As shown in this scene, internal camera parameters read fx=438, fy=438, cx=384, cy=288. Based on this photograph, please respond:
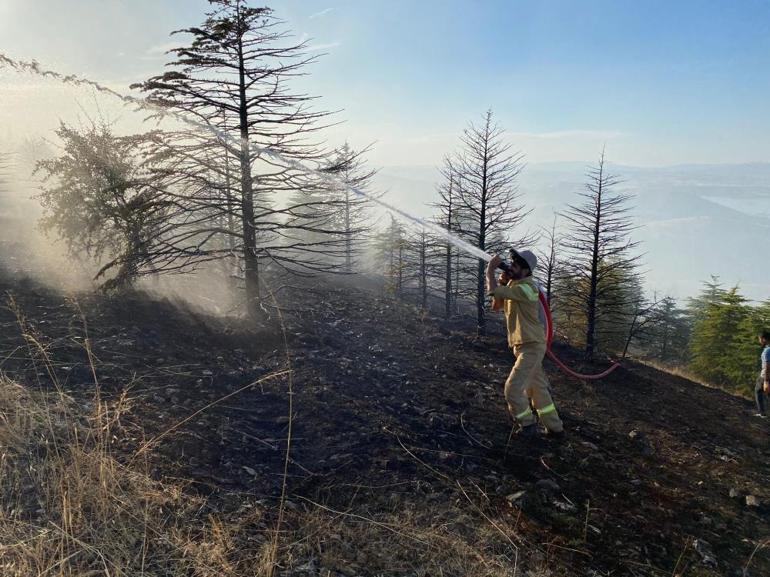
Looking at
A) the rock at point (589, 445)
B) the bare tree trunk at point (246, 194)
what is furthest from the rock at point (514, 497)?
the bare tree trunk at point (246, 194)

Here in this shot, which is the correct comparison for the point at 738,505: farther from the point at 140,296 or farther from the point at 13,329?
the point at 140,296

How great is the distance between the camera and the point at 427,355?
40.2 feet

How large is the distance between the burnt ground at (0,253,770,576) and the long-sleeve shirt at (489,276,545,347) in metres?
1.48

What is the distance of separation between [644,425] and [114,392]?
416 inches

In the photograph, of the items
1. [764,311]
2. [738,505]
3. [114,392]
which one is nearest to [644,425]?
[738,505]

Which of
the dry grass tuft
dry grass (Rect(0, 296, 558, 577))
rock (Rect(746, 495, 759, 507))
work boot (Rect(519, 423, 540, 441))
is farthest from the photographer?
work boot (Rect(519, 423, 540, 441))

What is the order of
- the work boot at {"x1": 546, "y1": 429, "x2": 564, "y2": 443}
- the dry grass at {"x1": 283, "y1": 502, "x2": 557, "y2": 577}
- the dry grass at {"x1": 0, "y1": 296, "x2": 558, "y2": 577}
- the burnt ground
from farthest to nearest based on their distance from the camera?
the work boot at {"x1": 546, "y1": 429, "x2": 564, "y2": 443}, the burnt ground, the dry grass at {"x1": 283, "y1": 502, "x2": 557, "y2": 577}, the dry grass at {"x1": 0, "y1": 296, "x2": 558, "y2": 577}

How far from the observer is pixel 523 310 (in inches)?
240

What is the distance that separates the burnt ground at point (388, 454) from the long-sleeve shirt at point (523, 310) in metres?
1.48

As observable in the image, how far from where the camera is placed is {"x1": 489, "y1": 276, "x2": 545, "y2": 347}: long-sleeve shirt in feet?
19.3

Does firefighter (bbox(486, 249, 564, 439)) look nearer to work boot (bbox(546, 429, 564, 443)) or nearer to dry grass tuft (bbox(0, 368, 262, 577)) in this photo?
work boot (bbox(546, 429, 564, 443))

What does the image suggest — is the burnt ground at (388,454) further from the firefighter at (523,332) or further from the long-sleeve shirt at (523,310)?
the long-sleeve shirt at (523,310)

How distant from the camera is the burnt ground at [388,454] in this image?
12.8ft

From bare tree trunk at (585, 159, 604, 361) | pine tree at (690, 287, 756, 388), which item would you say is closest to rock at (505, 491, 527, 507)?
bare tree trunk at (585, 159, 604, 361)
